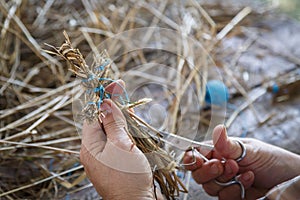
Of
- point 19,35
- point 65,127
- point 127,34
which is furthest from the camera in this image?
point 127,34

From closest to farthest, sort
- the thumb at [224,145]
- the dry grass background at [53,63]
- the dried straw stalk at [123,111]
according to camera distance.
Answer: the dried straw stalk at [123,111] < the thumb at [224,145] < the dry grass background at [53,63]

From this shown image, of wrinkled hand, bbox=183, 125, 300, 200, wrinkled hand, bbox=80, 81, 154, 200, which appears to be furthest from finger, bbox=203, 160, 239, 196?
wrinkled hand, bbox=80, 81, 154, 200

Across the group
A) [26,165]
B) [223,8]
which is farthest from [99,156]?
[223,8]

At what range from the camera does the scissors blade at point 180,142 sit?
2.81 feet

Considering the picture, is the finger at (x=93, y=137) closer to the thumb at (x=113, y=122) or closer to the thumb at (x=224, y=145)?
the thumb at (x=113, y=122)

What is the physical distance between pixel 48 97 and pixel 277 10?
37.7 inches

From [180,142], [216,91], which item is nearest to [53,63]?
[216,91]

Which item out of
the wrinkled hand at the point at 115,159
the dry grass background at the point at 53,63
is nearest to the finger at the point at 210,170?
the wrinkled hand at the point at 115,159

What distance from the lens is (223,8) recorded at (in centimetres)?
171

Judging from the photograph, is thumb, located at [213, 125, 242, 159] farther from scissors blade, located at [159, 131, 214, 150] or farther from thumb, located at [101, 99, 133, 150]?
thumb, located at [101, 99, 133, 150]

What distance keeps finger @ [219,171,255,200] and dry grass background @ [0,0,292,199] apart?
1.03ft

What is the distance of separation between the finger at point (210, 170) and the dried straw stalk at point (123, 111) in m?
0.05

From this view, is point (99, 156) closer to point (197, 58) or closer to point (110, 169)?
point (110, 169)

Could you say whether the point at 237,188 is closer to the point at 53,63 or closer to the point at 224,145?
the point at 224,145
